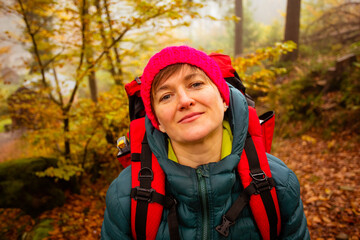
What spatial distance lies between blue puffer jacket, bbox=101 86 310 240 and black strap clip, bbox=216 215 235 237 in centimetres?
5

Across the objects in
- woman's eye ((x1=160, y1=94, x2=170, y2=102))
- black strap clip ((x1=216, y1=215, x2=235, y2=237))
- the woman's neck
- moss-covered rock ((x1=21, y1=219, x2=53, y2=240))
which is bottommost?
moss-covered rock ((x1=21, y1=219, x2=53, y2=240))

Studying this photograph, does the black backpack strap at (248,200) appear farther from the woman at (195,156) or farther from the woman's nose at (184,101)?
the woman's nose at (184,101)

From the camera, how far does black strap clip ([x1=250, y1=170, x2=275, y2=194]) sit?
146cm

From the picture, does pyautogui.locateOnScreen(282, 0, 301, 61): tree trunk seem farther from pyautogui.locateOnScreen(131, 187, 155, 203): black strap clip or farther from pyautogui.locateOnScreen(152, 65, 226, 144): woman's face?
Answer: pyautogui.locateOnScreen(131, 187, 155, 203): black strap clip

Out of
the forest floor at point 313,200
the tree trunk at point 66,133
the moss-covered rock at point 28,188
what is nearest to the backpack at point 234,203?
the forest floor at point 313,200

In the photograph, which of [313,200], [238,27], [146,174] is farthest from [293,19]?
[146,174]

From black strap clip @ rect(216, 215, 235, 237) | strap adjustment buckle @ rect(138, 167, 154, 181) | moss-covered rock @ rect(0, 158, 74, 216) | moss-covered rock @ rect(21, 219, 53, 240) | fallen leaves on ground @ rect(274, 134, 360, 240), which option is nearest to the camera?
black strap clip @ rect(216, 215, 235, 237)

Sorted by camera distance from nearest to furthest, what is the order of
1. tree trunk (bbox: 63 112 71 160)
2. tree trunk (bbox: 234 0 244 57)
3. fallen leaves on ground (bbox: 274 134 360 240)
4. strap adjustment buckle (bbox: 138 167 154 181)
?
strap adjustment buckle (bbox: 138 167 154 181) → fallen leaves on ground (bbox: 274 134 360 240) → tree trunk (bbox: 63 112 71 160) → tree trunk (bbox: 234 0 244 57)

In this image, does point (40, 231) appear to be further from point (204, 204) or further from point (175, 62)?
point (175, 62)

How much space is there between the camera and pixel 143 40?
6.40m

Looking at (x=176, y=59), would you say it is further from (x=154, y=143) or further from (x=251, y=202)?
(x=251, y=202)

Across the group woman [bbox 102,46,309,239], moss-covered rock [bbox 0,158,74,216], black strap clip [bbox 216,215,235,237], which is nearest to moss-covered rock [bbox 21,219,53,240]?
moss-covered rock [bbox 0,158,74,216]

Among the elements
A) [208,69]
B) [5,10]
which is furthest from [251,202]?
[5,10]

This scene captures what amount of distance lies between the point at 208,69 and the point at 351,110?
18.3 ft
